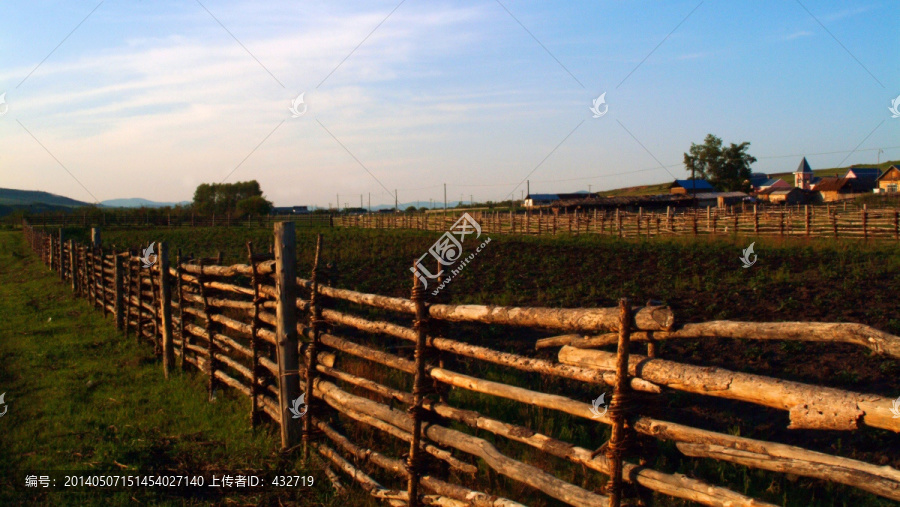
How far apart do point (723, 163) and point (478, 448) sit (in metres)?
83.3

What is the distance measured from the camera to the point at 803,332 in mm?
2320

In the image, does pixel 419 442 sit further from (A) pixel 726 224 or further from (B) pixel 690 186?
(B) pixel 690 186

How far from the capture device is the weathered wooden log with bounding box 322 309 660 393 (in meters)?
2.85

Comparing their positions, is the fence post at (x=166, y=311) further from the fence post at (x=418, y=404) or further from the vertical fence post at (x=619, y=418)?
the vertical fence post at (x=619, y=418)

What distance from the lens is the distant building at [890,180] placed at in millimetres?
60719

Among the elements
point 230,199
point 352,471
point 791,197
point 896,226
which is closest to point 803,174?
point 791,197

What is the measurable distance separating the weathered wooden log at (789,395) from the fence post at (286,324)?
326 cm

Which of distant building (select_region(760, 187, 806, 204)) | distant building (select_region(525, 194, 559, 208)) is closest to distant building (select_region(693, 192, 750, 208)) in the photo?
distant building (select_region(760, 187, 806, 204))

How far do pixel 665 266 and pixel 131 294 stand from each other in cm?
1342

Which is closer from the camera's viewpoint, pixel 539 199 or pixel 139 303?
pixel 139 303

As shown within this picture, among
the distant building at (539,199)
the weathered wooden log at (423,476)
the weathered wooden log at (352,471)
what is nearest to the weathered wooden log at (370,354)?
the weathered wooden log at (423,476)

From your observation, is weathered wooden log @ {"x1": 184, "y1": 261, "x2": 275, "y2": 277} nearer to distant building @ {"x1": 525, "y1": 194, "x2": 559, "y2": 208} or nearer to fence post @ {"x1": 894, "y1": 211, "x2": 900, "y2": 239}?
fence post @ {"x1": 894, "y1": 211, "x2": 900, "y2": 239}

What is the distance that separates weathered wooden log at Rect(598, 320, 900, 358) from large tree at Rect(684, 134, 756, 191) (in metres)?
80.5

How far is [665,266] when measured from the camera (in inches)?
689
